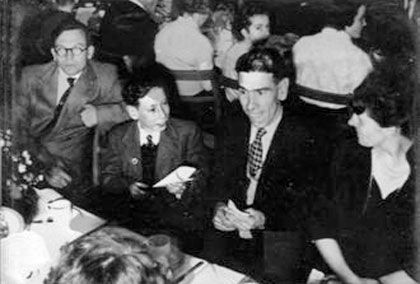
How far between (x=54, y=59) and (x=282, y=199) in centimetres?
44

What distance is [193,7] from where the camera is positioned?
4.26 ft

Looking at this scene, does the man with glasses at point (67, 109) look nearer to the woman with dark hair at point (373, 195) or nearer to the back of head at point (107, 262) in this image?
the back of head at point (107, 262)

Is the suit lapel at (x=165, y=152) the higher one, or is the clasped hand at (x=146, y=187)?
the suit lapel at (x=165, y=152)

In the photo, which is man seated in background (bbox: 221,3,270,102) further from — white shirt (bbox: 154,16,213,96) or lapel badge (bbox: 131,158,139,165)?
lapel badge (bbox: 131,158,139,165)

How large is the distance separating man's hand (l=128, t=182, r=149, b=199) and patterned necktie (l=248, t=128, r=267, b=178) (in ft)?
0.57

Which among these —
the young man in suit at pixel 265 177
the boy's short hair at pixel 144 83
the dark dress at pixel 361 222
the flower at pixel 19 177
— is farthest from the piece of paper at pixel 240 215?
the flower at pixel 19 177

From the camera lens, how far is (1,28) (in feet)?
4.27

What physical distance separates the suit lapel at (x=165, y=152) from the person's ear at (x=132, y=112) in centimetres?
5

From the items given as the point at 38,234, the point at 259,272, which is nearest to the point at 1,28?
the point at 38,234

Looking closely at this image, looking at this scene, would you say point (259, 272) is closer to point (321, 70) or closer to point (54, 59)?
point (321, 70)

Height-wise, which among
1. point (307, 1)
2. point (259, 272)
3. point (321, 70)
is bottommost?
point (259, 272)

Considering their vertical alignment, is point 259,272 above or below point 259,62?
below

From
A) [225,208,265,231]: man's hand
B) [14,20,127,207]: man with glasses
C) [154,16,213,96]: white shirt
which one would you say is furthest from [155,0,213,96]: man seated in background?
[225,208,265,231]: man's hand

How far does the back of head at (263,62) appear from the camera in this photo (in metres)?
1.28
